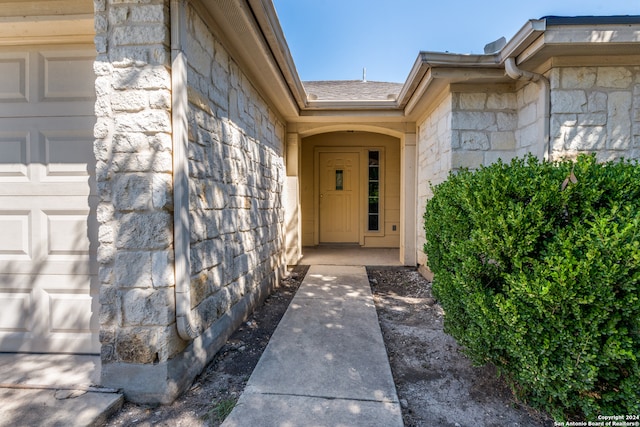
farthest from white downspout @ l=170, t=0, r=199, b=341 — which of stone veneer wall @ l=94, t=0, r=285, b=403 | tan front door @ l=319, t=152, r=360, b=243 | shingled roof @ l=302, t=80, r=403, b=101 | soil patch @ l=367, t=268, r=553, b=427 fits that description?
tan front door @ l=319, t=152, r=360, b=243

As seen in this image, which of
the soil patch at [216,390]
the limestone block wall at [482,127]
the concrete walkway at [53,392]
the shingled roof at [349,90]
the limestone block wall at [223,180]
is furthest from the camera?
the shingled roof at [349,90]

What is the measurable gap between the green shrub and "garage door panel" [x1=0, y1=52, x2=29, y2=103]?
2.94 meters

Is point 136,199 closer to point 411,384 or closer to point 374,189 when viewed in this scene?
point 411,384

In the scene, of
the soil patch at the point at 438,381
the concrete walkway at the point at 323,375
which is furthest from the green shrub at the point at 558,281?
the concrete walkway at the point at 323,375

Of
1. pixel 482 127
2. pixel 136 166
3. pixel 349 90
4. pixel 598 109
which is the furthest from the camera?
pixel 349 90

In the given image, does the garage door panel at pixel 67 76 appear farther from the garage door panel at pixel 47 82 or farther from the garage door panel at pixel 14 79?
the garage door panel at pixel 14 79

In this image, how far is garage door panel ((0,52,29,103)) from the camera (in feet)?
6.81

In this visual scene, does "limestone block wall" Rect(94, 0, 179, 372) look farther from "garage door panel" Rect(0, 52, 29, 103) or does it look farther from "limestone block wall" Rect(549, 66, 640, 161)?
"limestone block wall" Rect(549, 66, 640, 161)

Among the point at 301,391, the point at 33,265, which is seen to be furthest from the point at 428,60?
the point at 33,265

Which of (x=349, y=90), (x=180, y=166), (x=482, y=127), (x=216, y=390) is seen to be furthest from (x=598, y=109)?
(x=349, y=90)

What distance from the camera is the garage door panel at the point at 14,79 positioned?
2.07 metres

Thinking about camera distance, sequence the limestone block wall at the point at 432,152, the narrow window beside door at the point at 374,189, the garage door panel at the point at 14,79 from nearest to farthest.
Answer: the garage door panel at the point at 14,79, the limestone block wall at the point at 432,152, the narrow window beside door at the point at 374,189

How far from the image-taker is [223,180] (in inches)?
95.5

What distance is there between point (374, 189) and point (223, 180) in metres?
4.99
